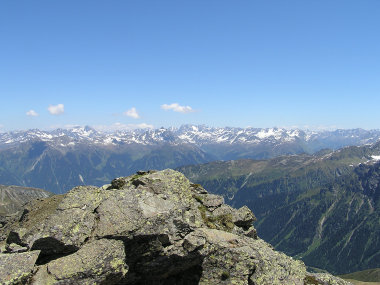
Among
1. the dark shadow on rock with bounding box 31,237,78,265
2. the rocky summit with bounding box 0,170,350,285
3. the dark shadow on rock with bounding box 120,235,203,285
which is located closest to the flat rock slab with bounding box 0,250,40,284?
the rocky summit with bounding box 0,170,350,285

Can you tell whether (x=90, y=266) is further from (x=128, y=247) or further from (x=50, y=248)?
(x=50, y=248)

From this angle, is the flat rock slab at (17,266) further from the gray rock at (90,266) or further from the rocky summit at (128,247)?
the gray rock at (90,266)

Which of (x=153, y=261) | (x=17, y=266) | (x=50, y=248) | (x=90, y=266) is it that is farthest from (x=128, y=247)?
(x=17, y=266)

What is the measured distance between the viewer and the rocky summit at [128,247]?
15.0m

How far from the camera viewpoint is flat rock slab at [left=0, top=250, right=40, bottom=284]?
533 inches

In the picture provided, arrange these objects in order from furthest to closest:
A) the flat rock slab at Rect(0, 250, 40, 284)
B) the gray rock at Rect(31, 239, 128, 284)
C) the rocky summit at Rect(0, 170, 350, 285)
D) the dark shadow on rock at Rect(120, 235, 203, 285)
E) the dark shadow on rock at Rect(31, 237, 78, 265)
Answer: the dark shadow on rock at Rect(120, 235, 203, 285), the dark shadow on rock at Rect(31, 237, 78, 265), the rocky summit at Rect(0, 170, 350, 285), the gray rock at Rect(31, 239, 128, 284), the flat rock slab at Rect(0, 250, 40, 284)

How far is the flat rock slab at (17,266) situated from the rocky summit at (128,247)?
20 millimetres

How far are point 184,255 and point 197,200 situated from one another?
9.25 metres

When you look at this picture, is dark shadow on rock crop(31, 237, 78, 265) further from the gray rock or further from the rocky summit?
the gray rock

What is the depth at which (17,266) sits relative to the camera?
14117 mm

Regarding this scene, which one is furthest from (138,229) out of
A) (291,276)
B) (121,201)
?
(291,276)

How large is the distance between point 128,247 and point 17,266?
5670mm

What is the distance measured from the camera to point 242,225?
28.2m

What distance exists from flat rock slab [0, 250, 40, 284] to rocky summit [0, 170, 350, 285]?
0.07ft
